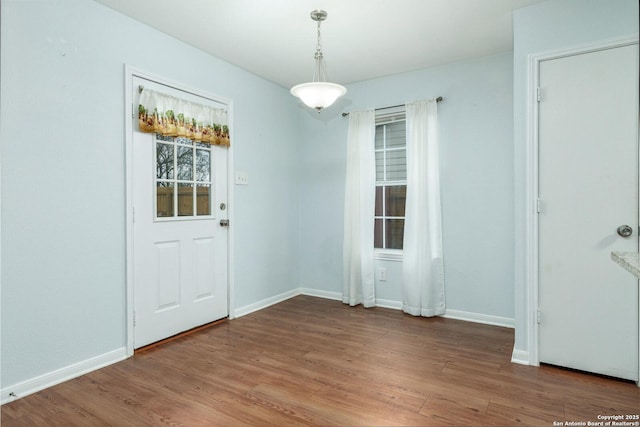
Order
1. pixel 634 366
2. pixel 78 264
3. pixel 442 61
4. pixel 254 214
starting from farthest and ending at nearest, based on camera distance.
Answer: pixel 254 214
pixel 442 61
pixel 78 264
pixel 634 366

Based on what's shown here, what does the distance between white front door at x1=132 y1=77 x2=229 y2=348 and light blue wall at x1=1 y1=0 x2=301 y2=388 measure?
0.52 feet

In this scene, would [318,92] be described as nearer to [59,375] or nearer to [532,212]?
[532,212]

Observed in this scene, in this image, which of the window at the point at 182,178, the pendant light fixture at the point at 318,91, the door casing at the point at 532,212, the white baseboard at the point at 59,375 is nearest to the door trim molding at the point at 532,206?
the door casing at the point at 532,212

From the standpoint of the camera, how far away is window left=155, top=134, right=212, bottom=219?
119 inches

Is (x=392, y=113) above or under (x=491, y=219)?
above

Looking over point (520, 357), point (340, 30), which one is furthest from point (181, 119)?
point (520, 357)

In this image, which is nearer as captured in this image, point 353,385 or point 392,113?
point 353,385

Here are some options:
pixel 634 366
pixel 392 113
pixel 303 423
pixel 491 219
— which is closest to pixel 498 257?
pixel 491 219

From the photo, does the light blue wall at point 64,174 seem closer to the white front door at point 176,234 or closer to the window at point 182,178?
the white front door at point 176,234

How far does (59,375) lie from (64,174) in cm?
131

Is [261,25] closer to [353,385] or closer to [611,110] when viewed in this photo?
[611,110]

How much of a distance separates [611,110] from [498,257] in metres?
1.57

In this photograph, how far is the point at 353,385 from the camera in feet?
7.55

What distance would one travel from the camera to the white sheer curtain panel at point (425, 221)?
12.1ft
